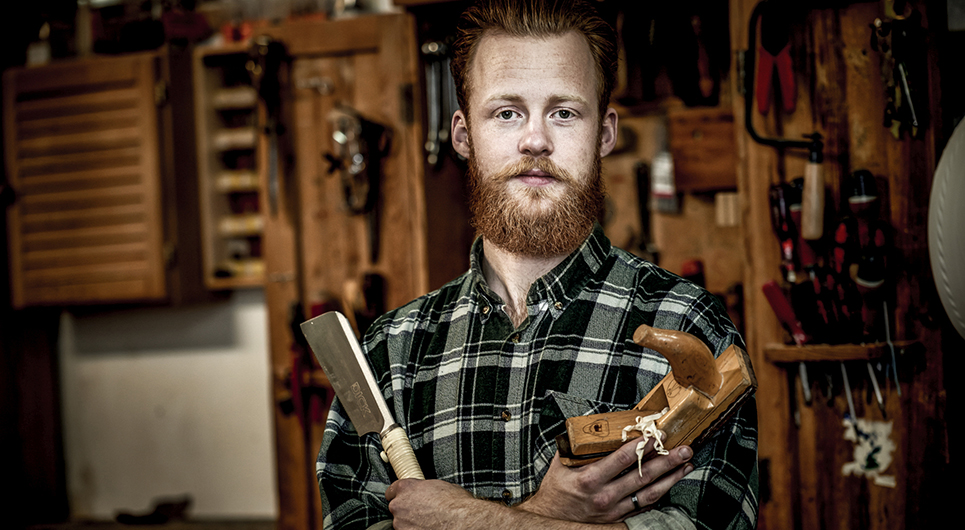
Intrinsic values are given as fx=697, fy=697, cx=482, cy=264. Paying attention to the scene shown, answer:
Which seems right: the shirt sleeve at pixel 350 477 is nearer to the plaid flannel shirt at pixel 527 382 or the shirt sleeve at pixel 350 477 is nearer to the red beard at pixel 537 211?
the plaid flannel shirt at pixel 527 382


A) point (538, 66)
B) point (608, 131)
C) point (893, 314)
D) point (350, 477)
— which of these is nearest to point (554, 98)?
point (538, 66)

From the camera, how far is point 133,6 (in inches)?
127

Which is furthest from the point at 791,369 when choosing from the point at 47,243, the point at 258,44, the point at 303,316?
the point at 47,243

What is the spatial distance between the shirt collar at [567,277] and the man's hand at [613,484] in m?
0.29

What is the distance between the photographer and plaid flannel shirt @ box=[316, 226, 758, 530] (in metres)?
1.06

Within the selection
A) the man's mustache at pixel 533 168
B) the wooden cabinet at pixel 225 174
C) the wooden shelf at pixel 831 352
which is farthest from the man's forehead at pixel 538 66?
the wooden cabinet at pixel 225 174

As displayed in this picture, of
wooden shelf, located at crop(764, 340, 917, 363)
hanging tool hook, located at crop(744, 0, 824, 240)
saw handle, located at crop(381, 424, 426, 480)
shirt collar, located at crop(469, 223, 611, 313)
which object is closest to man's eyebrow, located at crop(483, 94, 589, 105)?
shirt collar, located at crop(469, 223, 611, 313)

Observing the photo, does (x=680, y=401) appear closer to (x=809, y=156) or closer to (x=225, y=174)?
(x=809, y=156)

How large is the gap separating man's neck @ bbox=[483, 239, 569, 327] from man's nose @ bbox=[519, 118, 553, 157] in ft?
0.62

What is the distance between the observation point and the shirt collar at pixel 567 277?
1.17 meters

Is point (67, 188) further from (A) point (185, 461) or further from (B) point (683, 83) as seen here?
(B) point (683, 83)

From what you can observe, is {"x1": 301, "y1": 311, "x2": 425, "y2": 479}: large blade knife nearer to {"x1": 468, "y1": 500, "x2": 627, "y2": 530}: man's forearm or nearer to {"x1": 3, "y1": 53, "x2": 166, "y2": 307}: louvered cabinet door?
{"x1": 468, "y1": 500, "x2": 627, "y2": 530}: man's forearm

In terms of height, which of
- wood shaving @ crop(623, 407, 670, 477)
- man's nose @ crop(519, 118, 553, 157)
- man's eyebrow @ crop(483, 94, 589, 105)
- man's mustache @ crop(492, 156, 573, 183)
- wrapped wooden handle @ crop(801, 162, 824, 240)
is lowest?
wood shaving @ crop(623, 407, 670, 477)

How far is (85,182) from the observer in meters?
3.03
